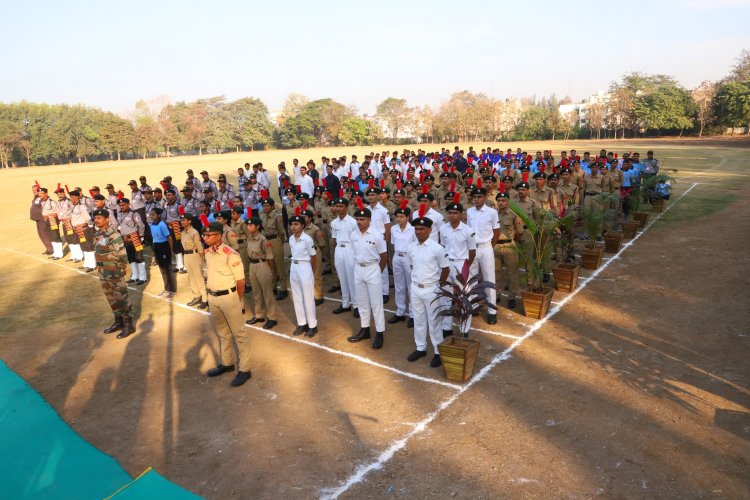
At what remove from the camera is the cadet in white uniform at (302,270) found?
22.5 ft

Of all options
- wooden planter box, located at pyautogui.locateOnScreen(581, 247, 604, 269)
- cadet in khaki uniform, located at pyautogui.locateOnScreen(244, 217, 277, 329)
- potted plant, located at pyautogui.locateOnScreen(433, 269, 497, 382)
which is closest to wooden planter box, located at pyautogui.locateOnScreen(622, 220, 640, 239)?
wooden planter box, located at pyautogui.locateOnScreen(581, 247, 604, 269)

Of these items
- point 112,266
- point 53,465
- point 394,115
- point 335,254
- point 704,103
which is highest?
point 394,115

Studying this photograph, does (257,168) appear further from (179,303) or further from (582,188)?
(582,188)

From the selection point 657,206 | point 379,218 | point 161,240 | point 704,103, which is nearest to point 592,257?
point 379,218

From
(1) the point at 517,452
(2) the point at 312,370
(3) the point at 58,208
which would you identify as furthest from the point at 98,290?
(1) the point at 517,452

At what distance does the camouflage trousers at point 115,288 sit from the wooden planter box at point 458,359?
544 cm

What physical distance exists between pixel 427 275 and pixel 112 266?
5243mm

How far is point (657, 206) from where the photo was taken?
48.0 ft

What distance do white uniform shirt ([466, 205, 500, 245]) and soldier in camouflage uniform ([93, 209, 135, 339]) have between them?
5.80 meters

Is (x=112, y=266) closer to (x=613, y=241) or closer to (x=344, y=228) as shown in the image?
(x=344, y=228)

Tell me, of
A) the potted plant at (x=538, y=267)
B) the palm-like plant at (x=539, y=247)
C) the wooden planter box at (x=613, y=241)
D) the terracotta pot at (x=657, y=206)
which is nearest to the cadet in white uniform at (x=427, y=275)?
the potted plant at (x=538, y=267)

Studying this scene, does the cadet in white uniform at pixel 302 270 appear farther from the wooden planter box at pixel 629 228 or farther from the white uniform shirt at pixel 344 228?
the wooden planter box at pixel 629 228

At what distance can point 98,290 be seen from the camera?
34.0 feet

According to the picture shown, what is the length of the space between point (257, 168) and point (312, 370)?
42.8ft
